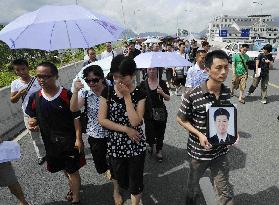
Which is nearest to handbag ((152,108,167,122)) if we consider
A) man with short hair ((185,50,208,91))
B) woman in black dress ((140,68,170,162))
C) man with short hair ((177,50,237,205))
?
woman in black dress ((140,68,170,162))

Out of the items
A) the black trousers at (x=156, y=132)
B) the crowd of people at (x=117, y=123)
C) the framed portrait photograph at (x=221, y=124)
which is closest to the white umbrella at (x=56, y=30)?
the crowd of people at (x=117, y=123)

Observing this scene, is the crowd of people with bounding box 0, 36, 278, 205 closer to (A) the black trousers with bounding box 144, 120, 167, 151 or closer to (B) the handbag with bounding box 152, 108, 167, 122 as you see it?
A: (B) the handbag with bounding box 152, 108, 167, 122

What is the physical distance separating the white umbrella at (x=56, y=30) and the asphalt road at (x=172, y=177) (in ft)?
6.94

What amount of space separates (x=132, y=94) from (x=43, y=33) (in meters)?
1.76

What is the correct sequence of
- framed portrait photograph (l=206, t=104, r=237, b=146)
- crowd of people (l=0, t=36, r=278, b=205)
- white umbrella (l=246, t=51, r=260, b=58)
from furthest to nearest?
white umbrella (l=246, t=51, r=260, b=58) → crowd of people (l=0, t=36, r=278, b=205) → framed portrait photograph (l=206, t=104, r=237, b=146)

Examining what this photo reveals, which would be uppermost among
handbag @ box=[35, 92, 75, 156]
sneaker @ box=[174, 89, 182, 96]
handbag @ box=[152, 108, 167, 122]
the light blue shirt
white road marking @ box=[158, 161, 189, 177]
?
the light blue shirt

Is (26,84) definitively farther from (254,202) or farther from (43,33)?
(254,202)

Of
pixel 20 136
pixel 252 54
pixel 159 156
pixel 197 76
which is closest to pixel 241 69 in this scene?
pixel 197 76

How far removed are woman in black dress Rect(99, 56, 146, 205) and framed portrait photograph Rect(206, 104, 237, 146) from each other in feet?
2.28

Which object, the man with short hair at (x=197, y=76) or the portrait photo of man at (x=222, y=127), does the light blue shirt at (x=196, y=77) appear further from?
the portrait photo of man at (x=222, y=127)

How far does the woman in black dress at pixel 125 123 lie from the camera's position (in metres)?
3.32

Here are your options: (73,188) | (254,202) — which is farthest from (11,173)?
(254,202)

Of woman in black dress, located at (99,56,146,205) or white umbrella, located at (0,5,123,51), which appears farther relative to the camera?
white umbrella, located at (0,5,123,51)

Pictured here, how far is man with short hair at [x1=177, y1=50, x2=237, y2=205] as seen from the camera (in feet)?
10.9
